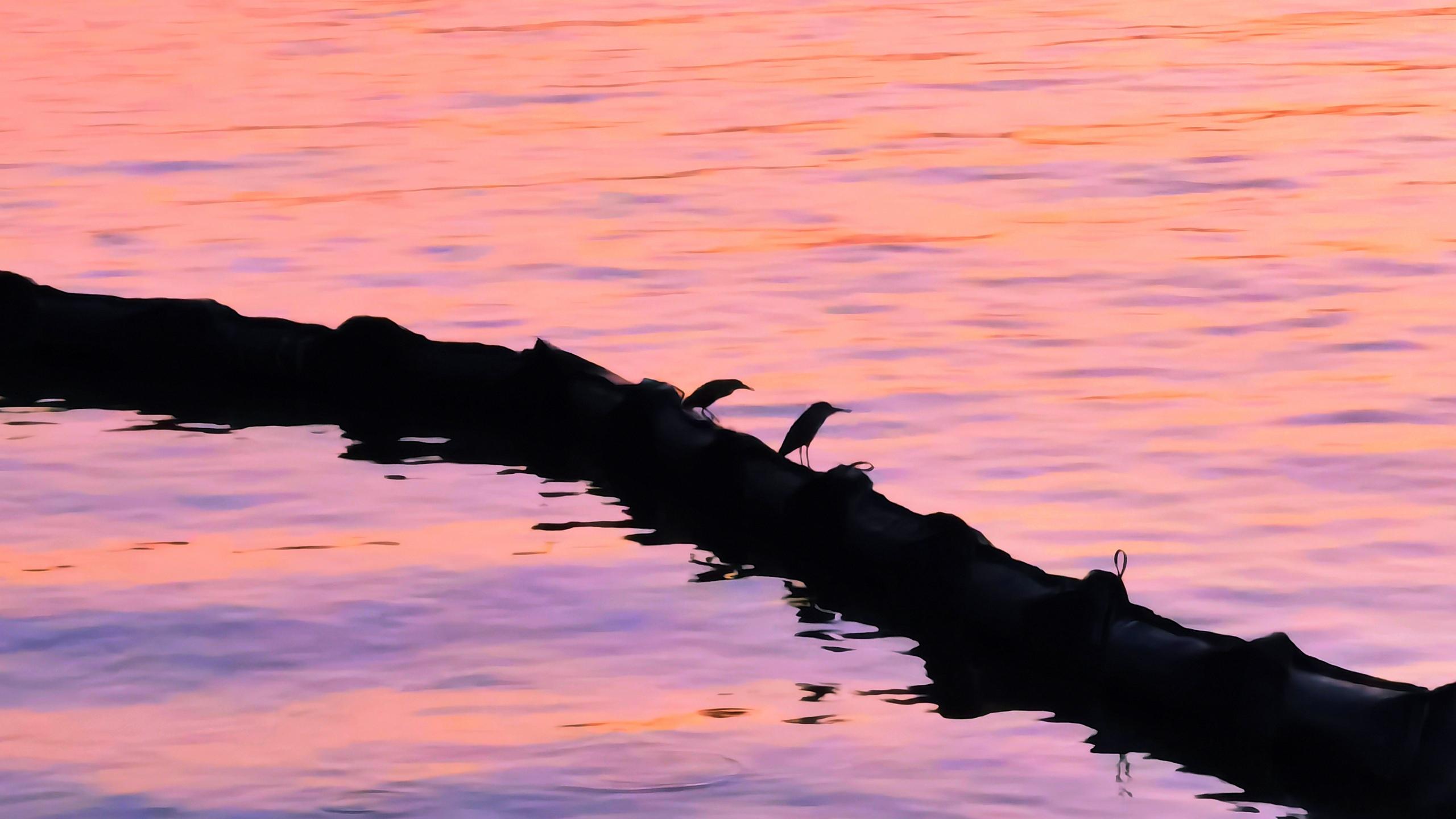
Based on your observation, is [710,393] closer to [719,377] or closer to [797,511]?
[797,511]

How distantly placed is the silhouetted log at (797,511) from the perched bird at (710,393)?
74mm

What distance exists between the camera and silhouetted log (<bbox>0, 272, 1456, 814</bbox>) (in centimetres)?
645

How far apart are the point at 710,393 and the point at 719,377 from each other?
189 cm

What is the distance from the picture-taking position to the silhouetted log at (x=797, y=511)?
21.2 feet

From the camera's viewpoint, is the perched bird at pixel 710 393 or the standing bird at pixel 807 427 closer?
the standing bird at pixel 807 427

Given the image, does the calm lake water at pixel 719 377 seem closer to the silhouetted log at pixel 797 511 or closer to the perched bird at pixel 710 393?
the silhouetted log at pixel 797 511

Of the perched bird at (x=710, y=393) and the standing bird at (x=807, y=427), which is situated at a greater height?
the perched bird at (x=710, y=393)

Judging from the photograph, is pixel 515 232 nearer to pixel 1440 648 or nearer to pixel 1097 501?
pixel 1097 501

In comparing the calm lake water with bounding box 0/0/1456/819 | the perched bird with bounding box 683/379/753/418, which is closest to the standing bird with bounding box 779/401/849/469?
the perched bird with bounding box 683/379/753/418

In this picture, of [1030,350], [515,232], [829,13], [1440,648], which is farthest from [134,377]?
[829,13]

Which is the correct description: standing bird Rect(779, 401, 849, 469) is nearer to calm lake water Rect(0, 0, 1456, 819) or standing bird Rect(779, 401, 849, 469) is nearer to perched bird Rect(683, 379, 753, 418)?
perched bird Rect(683, 379, 753, 418)

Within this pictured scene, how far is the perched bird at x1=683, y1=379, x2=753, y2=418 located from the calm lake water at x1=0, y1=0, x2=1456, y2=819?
26.0 inches

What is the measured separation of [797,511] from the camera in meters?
8.62

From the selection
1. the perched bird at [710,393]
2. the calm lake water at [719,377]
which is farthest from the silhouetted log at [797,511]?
the calm lake water at [719,377]
